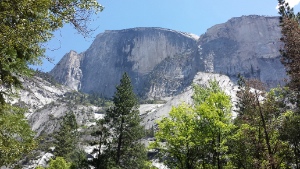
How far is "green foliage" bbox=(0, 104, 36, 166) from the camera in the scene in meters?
11.3

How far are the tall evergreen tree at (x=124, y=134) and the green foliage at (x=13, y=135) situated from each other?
19850 millimetres

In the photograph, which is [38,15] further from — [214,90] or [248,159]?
[214,90]

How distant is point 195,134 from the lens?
18.9m

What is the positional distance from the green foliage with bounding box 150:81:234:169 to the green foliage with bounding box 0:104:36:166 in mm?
9037

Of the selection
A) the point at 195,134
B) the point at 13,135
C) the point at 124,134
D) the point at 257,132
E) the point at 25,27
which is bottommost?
the point at 124,134

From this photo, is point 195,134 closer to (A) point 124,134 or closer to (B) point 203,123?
(B) point 203,123

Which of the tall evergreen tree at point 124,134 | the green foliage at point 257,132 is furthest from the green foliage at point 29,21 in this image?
the tall evergreen tree at point 124,134

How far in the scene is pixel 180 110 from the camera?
67.4 feet

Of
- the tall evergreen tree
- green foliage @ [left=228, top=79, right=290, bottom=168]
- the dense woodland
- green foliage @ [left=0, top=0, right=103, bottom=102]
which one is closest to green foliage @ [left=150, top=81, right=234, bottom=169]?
the dense woodland

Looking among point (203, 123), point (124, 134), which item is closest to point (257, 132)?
→ point (203, 123)

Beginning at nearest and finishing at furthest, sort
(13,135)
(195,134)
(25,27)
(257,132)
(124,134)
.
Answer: (25,27) < (13,135) < (195,134) < (257,132) < (124,134)

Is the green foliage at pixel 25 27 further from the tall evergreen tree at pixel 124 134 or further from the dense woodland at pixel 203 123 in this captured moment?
the tall evergreen tree at pixel 124 134

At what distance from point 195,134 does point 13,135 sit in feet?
36.3

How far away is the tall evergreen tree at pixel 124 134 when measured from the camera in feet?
115
